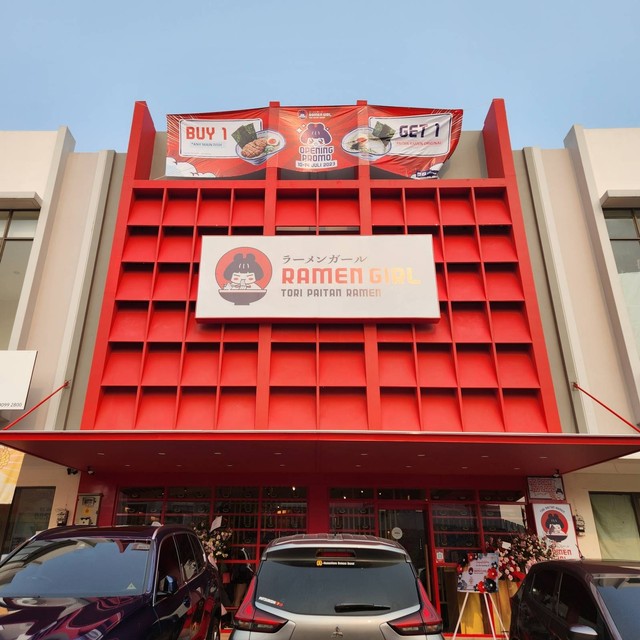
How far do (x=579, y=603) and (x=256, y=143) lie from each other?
46.5 feet

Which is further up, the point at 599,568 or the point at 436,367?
the point at 436,367

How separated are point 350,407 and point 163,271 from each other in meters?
6.53

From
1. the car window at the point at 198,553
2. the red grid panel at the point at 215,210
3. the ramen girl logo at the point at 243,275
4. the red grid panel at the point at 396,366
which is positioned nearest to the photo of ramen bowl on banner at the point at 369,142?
the red grid panel at the point at 215,210

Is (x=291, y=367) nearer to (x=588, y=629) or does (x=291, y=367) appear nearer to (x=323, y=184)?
(x=323, y=184)

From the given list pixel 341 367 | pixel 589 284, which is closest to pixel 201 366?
pixel 341 367

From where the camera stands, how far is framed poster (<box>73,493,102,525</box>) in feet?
39.3

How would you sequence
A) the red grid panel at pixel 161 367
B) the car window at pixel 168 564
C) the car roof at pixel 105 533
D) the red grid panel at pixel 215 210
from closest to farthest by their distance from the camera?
the car window at pixel 168 564 < the car roof at pixel 105 533 < the red grid panel at pixel 161 367 < the red grid panel at pixel 215 210

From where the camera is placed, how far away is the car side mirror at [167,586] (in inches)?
188

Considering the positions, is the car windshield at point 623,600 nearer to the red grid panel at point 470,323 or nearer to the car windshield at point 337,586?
the car windshield at point 337,586

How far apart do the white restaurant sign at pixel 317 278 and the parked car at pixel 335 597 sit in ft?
28.7

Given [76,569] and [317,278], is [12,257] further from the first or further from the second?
[76,569]

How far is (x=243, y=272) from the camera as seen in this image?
13.1 meters

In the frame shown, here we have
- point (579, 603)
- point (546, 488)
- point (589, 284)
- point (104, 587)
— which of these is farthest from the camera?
point (589, 284)

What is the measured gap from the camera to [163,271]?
45.6 ft
